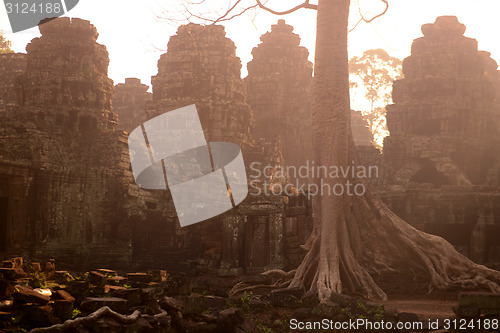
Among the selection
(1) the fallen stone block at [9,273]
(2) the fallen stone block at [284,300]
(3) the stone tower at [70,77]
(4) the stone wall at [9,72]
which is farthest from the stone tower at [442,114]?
(1) the fallen stone block at [9,273]

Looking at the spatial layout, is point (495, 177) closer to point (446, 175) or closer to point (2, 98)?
point (446, 175)

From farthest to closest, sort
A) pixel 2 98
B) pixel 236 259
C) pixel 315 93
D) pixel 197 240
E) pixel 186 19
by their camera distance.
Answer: pixel 2 98, pixel 197 240, pixel 236 259, pixel 186 19, pixel 315 93

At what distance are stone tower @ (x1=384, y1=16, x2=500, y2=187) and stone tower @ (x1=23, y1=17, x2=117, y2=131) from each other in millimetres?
14924

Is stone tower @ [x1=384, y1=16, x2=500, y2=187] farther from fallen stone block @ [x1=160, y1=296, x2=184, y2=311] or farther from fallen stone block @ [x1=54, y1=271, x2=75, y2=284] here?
fallen stone block @ [x1=54, y1=271, x2=75, y2=284]

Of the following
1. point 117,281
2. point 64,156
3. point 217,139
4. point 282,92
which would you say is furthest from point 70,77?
point 282,92

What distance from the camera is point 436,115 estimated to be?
31.0m

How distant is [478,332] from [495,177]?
2596 centimetres

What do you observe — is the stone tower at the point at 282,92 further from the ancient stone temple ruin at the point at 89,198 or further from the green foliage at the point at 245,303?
the green foliage at the point at 245,303

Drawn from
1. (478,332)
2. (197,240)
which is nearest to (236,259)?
(197,240)

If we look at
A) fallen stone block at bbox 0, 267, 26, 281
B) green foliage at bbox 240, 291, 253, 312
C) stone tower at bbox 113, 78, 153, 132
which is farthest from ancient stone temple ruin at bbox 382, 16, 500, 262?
fallen stone block at bbox 0, 267, 26, 281

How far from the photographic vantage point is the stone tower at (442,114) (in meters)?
30.9

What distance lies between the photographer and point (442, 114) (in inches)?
1216

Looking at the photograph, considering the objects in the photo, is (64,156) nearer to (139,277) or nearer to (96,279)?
(139,277)

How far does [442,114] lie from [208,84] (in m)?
11.8
